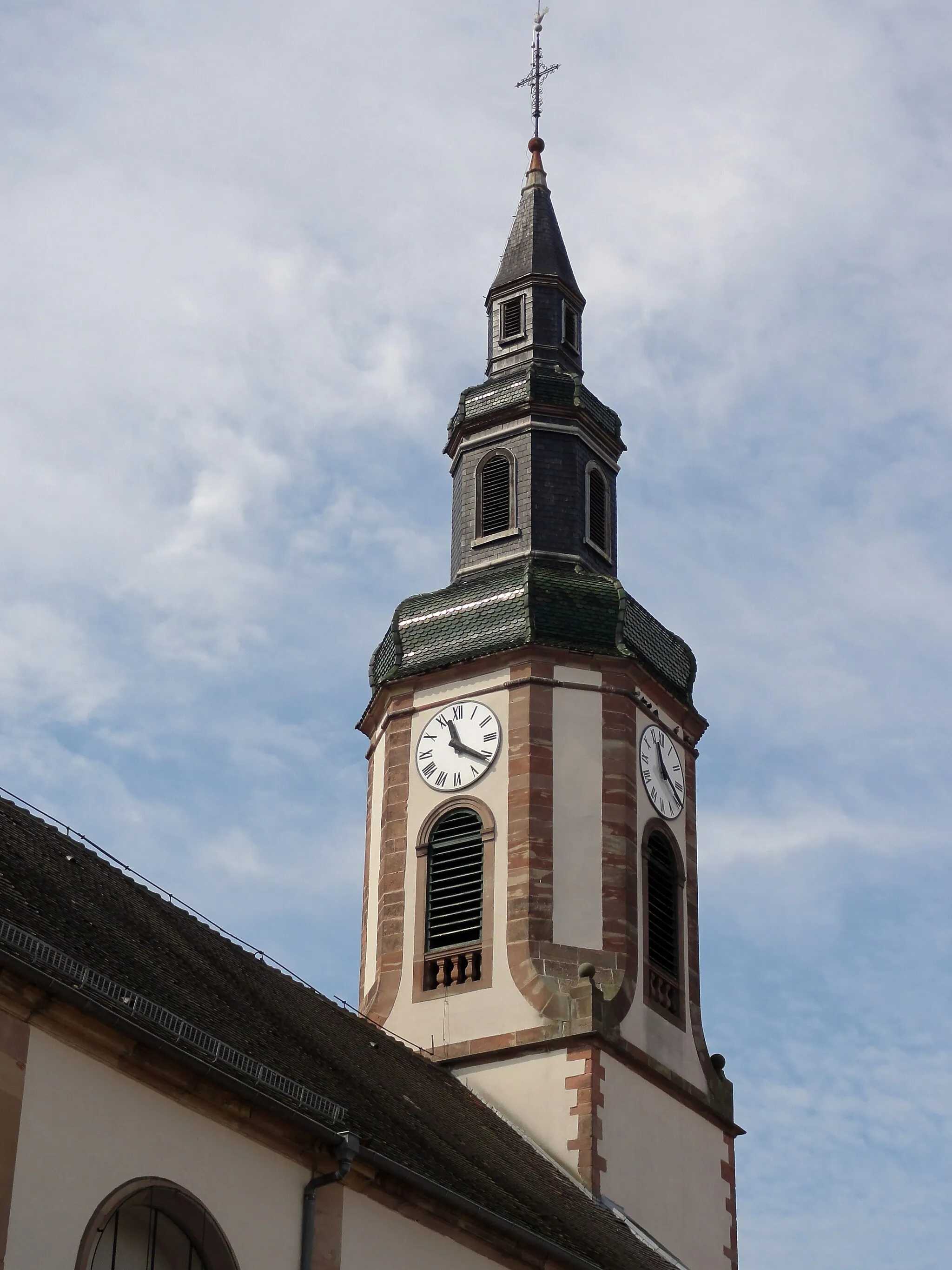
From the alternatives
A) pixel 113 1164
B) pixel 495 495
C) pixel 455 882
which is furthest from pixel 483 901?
pixel 113 1164

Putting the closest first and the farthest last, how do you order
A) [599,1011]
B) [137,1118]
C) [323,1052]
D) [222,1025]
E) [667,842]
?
[137,1118] < [222,1025] < [323,1052] < [599,1011] < [667,842]

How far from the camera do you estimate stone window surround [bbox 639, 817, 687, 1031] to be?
111 ft

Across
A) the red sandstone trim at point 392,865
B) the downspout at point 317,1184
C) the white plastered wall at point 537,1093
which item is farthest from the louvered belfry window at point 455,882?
the downspout at point 317,1184

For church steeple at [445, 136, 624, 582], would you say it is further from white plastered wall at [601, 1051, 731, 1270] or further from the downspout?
the downspout

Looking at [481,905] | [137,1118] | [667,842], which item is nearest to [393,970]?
[481,905]

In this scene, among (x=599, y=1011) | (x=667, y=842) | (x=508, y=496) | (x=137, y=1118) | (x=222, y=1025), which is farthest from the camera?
(x=508, y=496)

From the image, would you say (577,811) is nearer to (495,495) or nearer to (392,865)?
(392,865)

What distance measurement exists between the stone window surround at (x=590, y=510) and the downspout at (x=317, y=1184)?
661 inches

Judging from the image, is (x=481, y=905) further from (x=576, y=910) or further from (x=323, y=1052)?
(x=323, y=1052)

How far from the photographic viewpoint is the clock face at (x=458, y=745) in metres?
34.8

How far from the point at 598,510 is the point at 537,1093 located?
10456 millimetres

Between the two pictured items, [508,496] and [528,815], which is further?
[508,496]

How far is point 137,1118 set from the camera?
20.3 meters

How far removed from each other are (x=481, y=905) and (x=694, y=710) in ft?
17.4
